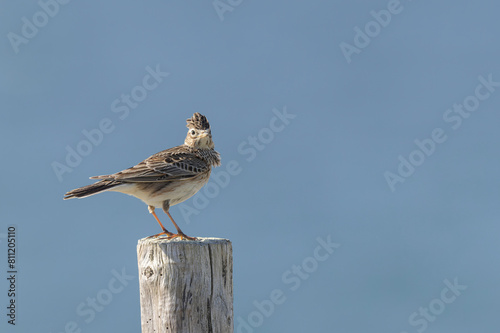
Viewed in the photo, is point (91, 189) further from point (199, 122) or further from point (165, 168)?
point (199, 122)

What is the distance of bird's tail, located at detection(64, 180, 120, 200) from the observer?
8.37m

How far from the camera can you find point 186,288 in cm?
696

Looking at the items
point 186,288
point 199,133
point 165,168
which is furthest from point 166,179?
point 186,288

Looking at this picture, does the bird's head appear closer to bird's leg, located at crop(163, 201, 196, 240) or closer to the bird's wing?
the bird's wing

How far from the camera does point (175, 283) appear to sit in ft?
22.9

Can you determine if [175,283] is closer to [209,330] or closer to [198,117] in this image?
[209,330]

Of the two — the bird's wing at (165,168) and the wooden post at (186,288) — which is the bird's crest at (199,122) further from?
the wooden post at (186,288)

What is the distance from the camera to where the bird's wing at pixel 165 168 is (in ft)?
30.8

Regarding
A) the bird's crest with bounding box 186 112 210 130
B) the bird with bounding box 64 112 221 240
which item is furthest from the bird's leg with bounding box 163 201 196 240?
the bird's crest with bounding box 186 112 210 130

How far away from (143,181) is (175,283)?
2.89 m

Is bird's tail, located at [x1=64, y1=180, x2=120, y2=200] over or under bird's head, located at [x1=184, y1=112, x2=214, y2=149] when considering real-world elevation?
under

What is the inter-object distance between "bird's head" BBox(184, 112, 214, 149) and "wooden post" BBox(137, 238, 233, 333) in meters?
3.96

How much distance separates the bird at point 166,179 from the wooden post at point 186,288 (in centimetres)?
147

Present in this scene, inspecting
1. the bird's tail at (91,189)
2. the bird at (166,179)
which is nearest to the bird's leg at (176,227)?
the bird at (166,179)
